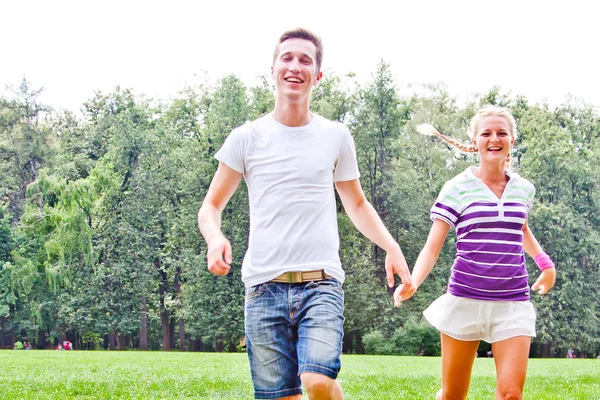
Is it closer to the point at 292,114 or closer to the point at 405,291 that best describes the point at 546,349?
the point at 405,291

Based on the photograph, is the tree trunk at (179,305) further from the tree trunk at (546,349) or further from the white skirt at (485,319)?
the white skirt at (485,319)

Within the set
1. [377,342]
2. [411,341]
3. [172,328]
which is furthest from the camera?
[172,328]

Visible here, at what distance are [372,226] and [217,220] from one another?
79 centimetres

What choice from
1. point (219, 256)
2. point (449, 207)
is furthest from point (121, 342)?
point (219, 256)

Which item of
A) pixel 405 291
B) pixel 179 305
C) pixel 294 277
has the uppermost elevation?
pixel 294 277

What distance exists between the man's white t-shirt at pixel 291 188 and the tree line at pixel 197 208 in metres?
33.7

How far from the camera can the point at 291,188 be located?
372 cm

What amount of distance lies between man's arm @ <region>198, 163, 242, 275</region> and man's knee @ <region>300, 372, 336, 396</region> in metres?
0.59

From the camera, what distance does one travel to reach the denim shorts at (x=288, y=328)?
3.55 m

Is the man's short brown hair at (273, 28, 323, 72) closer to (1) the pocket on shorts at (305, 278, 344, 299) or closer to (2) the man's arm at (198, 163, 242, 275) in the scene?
(2) the man's arm at (198, 163, 242, 275)

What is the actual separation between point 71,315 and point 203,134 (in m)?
11.4

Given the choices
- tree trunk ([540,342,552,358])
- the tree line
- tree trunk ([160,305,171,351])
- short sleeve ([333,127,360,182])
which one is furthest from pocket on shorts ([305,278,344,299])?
tree trunk ([540,342,552,358])

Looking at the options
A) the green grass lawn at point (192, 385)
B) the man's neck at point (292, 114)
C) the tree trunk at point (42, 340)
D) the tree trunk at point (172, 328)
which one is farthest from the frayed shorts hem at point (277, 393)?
the tree trunk at point (42, 340)

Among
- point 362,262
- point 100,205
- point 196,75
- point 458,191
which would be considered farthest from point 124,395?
point 196,75
